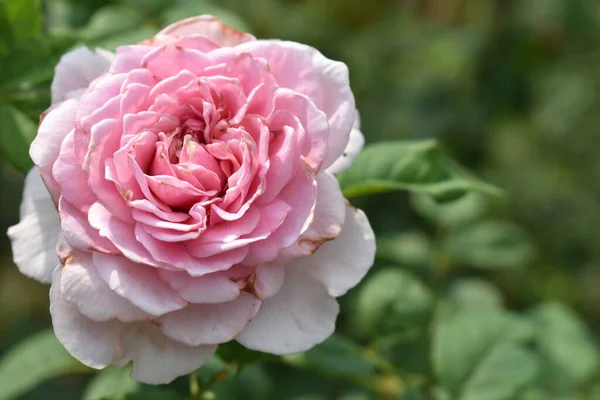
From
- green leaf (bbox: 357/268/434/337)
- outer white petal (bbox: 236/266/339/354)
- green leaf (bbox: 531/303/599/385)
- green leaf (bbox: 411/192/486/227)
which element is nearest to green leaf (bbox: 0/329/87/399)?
green leaf (bbox: 357/268/434/337)

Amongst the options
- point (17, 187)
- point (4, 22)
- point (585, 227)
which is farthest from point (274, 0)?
point (4, 22)

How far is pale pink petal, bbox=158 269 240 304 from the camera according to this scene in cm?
75

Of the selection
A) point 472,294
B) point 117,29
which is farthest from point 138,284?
point 472,294

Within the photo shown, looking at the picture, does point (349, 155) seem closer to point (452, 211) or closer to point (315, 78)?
point (315, 78)

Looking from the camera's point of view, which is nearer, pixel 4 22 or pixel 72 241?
pixel 72 241

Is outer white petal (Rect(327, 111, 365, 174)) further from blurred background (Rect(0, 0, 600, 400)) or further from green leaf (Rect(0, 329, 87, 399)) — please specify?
blurred background (Rect(0, 0, 600, 400))

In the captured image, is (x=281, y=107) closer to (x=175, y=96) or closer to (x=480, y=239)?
(x=175, y=96)

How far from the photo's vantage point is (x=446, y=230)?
1.59m

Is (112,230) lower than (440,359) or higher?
higher

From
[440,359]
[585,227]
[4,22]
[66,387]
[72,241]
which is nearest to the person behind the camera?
[72,241]

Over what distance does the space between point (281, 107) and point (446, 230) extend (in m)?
0.86

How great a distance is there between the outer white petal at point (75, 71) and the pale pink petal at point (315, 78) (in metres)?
0.18

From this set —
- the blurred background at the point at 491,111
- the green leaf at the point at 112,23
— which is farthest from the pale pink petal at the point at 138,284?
the blurred background at the point at 491,111

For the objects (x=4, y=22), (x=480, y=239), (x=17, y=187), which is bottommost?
(x=17, y=187)
